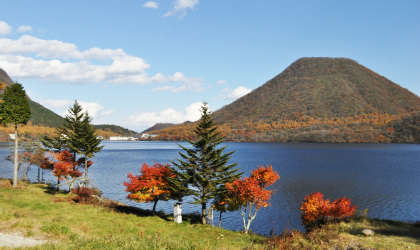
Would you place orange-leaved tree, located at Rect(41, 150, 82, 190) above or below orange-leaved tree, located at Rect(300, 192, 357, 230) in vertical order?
above

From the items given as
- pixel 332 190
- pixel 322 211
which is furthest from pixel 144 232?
pixel 332 190

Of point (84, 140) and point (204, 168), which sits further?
point (84, 140)

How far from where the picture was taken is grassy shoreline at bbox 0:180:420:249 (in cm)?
1530

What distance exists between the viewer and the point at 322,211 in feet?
75.3

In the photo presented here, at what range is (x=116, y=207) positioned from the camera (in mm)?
31234

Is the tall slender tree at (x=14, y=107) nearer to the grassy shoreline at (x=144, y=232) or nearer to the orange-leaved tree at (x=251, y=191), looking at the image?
the grassy shoreline at (x=144, y=232)

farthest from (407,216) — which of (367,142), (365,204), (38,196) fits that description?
(367,142)

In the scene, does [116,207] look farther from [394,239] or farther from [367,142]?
[367,142]

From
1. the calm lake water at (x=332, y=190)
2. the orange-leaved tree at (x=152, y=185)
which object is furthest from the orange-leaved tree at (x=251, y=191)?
the orange-leaved tree at (x=152, y=185)

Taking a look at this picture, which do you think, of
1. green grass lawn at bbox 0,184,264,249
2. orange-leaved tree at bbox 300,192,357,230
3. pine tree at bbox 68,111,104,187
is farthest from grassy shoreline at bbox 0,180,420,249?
pine tree at bbox 68,111,104,187

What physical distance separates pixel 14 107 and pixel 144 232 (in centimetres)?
2633

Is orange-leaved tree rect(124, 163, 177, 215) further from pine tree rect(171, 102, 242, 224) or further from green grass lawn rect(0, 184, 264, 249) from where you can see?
green grass lawn rect(0, 184, 264, 249)

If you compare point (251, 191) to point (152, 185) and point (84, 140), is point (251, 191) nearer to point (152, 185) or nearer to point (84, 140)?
point (152, 185)

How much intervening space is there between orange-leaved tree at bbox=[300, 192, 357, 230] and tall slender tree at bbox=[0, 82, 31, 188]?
113ft
